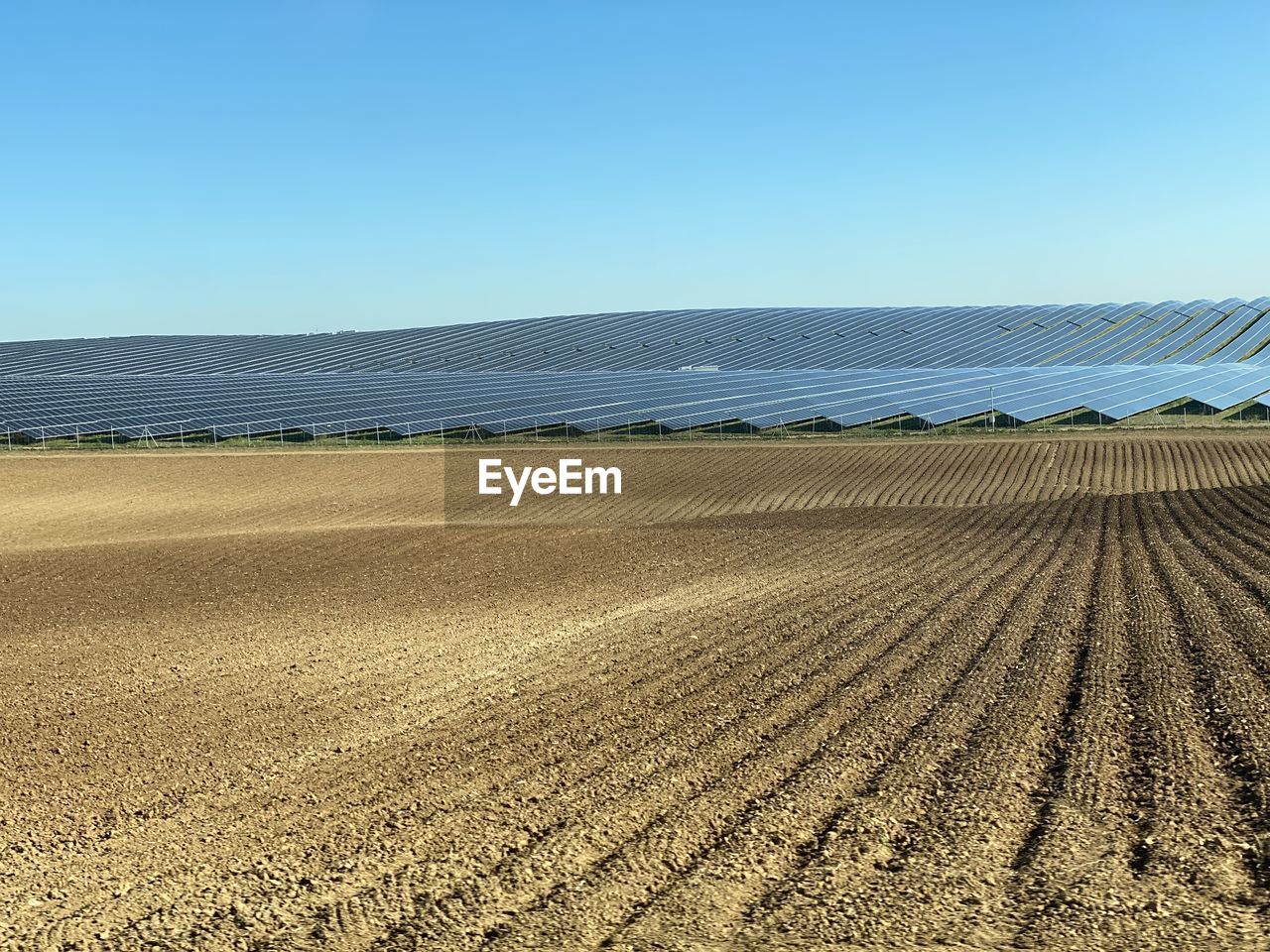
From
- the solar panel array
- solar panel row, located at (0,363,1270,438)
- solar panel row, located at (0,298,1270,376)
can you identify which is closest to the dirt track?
solar panel row, located at (0,363,1270,438)

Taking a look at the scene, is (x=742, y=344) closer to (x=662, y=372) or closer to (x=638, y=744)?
(x=662, y=372)

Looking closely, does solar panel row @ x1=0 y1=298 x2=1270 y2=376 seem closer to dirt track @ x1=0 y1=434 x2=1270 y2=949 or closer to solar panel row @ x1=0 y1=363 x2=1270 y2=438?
solar panel row @ x1=0 y1=363 x2=1270 y2=438

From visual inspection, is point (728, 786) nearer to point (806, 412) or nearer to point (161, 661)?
point (161, 661)

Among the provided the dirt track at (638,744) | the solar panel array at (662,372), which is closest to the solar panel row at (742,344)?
the solar panel array at (662,372)

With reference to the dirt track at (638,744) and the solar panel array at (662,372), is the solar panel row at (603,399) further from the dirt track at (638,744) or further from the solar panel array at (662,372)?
the dirt track at (638,744)

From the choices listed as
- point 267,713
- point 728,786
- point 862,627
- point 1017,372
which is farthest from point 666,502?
point 1017,372
